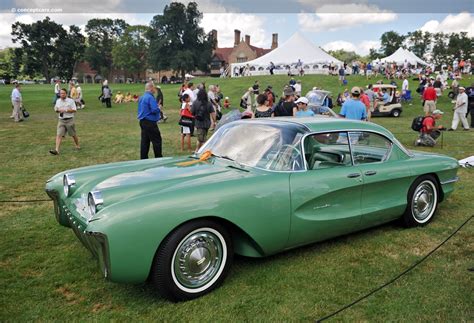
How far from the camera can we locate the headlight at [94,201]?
303 cm

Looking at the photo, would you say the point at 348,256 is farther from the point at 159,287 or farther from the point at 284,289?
the point at 159,287

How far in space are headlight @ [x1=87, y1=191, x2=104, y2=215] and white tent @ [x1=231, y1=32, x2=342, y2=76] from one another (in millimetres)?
34954

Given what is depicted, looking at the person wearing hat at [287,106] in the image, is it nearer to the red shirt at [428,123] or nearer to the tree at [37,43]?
the red shirt at [428,123]

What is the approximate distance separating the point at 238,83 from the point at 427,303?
3317 cm

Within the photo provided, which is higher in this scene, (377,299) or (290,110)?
(290,110)

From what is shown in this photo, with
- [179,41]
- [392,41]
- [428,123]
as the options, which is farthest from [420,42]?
→ [428,123]

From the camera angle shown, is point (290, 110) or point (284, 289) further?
point (290, 110)

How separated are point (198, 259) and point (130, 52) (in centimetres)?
8083

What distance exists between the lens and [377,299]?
3084mm

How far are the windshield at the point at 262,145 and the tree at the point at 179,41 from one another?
6511 centimetres

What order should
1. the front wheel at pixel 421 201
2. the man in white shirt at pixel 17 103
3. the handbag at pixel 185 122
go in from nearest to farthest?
the front wheel at pixel 421 201
the handbag at pixel 185 122
the man in white shirt at pixel 17 103

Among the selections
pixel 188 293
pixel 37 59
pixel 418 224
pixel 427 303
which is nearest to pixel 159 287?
pixel 188 293

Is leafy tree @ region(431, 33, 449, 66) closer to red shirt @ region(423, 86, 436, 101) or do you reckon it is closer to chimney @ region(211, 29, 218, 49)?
chimney @ region(211, 29, 218, 49)

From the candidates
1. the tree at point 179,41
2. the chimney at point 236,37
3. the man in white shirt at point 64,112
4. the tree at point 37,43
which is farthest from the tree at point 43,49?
the man in white shirt at point 64,112
